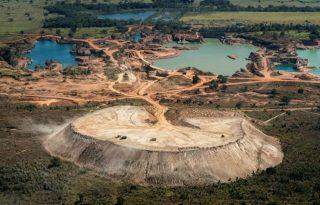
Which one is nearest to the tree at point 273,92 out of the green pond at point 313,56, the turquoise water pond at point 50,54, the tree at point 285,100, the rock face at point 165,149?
the tree at point 285,100

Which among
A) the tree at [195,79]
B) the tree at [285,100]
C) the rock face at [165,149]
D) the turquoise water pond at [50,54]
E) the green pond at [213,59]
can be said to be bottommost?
the turquoise water pond at [50,54]

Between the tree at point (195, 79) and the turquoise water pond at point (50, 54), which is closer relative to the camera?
the tree at point (195, 79)

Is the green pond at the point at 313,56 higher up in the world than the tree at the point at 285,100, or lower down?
lower down

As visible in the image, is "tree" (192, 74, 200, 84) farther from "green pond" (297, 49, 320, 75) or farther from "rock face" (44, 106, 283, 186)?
"rock face" (44, 106, 283, 186)

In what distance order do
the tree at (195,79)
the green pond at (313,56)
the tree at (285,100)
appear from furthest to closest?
the green pond at (313,56) → the tree at (195,79) → the tree at (285,100)

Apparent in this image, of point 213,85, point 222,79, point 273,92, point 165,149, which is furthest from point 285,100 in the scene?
point 165,149

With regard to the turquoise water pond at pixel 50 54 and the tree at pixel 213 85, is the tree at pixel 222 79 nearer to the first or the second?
the tree at pixel 213 85

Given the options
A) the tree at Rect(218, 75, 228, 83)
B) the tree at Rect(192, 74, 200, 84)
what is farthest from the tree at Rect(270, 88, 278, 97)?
the tree at Rect(192, 74, 200, 84)

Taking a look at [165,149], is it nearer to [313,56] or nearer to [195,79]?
[195,79]

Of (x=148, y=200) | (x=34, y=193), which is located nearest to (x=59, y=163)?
(x=34, y=193)
